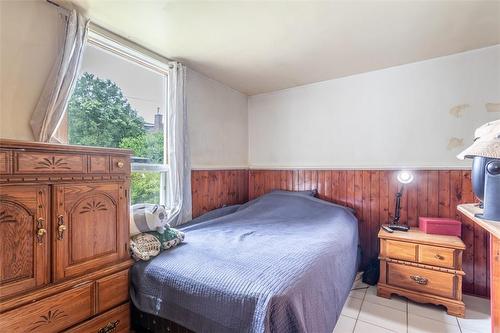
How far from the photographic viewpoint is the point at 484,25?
1.86m

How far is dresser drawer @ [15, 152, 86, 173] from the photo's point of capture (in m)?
1.12

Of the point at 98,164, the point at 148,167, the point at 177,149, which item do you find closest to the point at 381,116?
the point at 177,149

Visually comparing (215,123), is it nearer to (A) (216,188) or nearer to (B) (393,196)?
(A) (216,188)

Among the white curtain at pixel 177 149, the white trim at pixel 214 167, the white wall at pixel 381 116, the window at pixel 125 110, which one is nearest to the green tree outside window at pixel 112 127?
the window at pixel 125 110

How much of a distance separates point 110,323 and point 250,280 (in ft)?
2.91

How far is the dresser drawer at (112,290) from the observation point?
1374 millimetres

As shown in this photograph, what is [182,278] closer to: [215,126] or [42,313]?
[42,313]

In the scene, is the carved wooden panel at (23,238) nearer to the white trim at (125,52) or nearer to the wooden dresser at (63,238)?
the wooden dresser at (63,238)

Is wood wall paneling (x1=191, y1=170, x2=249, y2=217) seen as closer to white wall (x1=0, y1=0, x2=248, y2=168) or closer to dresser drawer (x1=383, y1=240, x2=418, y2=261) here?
white wall (x1=0, y1=0, x2=248, y2=168)

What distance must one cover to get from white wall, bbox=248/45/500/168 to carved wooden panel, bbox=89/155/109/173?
7.33 ft

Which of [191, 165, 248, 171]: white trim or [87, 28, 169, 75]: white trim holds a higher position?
[87, 28, 169, 75]: white trim

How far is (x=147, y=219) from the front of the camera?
1.73 metres

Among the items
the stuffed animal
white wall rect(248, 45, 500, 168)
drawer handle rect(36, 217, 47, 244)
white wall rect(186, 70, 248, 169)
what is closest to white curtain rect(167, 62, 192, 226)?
white wall rect(186, 70, 248, 169)

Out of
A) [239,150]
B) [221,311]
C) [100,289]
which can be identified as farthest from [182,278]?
[239,150]
